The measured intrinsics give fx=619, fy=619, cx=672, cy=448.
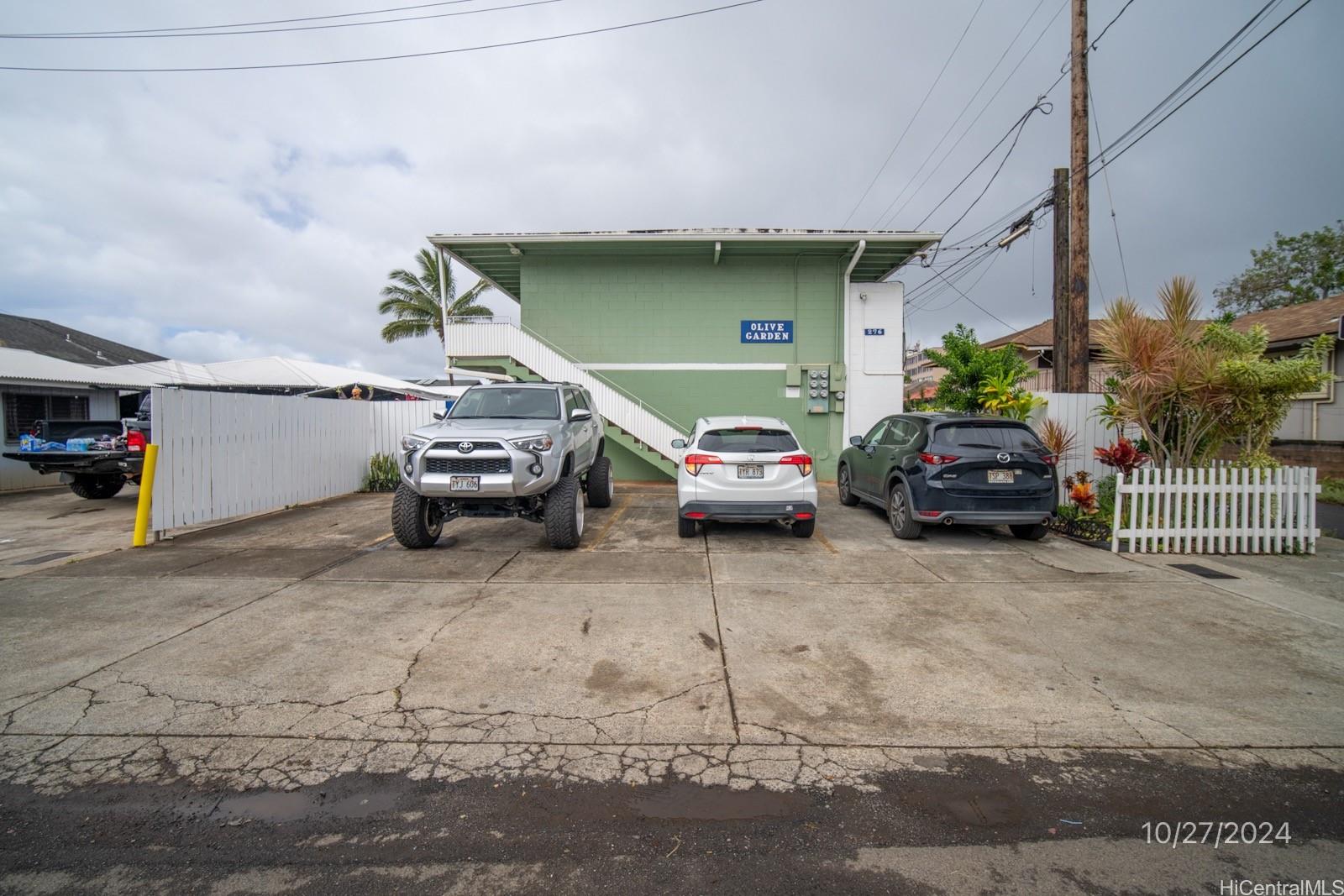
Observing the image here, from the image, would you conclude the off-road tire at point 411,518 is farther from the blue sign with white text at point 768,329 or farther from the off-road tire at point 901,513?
the blue sign with white text at point 768,329

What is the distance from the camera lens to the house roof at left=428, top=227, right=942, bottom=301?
527 inches

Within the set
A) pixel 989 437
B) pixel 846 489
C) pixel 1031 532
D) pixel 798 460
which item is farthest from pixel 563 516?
pixel 1031 532

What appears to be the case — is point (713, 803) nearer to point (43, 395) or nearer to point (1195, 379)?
point (1195, 379)

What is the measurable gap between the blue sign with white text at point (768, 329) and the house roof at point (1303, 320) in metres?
10.4

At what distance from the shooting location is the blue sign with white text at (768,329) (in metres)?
14.9

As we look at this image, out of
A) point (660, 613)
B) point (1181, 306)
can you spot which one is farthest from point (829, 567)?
point (1181, 306)

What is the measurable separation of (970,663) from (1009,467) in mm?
4093

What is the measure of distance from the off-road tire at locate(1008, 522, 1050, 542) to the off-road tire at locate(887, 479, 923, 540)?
134cm

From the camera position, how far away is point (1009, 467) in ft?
25.1

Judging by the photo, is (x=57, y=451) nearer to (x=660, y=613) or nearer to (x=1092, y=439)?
(x=660, y=613)

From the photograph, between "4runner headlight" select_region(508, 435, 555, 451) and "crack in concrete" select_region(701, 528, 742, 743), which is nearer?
"crack in concrete" select_region(701, 528, 742, 743)

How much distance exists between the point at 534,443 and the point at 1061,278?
1077cm

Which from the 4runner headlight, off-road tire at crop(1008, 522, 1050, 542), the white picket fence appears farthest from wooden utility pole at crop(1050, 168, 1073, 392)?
the 4runner headlight
